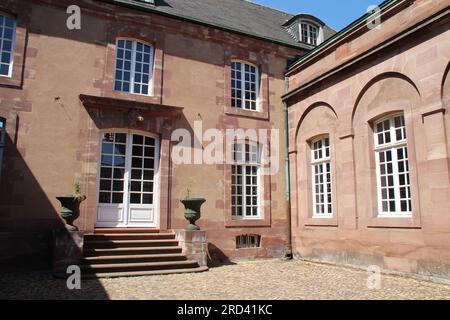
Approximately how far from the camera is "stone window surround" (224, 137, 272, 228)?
1030 centimetres

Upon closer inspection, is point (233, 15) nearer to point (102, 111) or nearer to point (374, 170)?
point (102, 111)

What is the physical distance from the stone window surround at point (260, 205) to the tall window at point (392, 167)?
129 inches

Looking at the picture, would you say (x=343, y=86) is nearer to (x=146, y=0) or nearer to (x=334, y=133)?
(x=334, y=133)

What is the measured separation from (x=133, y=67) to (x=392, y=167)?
6.39 meters

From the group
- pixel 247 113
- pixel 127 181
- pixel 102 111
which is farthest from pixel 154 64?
pixel 127 181

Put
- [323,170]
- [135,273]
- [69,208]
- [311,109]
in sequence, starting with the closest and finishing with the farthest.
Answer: [135,273]
[69,208]
[323,170]
[311,109]

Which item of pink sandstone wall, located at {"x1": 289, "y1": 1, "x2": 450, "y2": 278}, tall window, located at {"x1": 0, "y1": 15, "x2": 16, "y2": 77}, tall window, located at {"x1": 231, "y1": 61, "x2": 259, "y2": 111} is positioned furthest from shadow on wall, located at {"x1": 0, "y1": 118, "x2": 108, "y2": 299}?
pink sandstone wall, located at {"x1": 289, "y1": 1, "x2": 450, "y2": 278}

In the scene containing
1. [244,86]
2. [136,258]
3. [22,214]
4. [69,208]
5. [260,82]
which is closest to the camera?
[69,208]

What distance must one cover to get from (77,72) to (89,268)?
14.7ft

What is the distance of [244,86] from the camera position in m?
11.4

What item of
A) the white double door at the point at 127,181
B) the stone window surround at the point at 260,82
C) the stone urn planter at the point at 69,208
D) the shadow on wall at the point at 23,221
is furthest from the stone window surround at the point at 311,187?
the shadow on wall at the point at 23,221

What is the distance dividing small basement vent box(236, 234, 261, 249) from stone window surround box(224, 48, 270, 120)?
3.24 metres

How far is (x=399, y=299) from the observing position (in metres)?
5.74

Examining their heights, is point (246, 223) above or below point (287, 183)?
below
